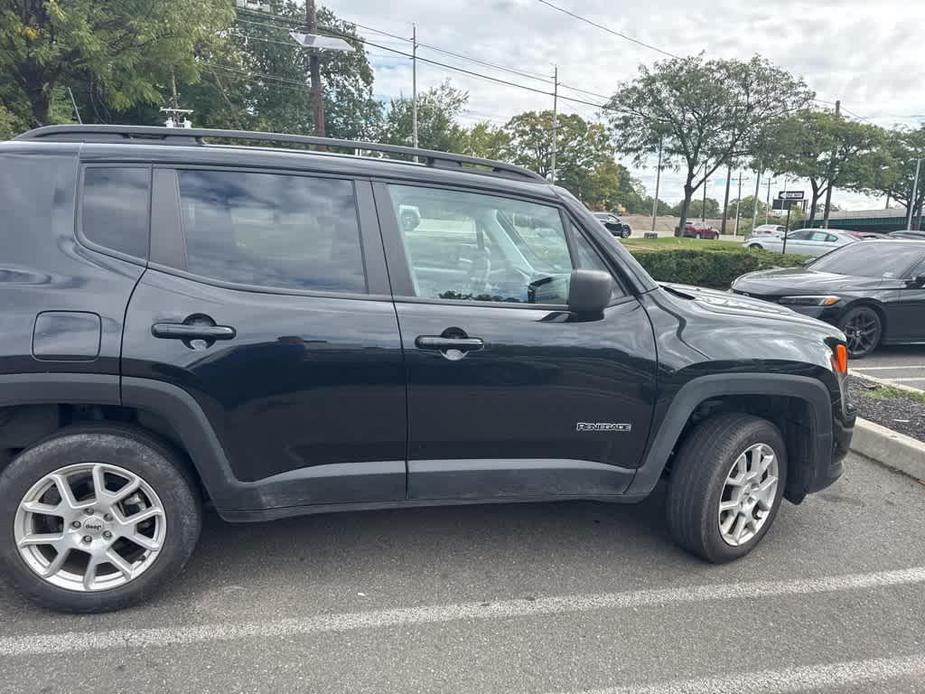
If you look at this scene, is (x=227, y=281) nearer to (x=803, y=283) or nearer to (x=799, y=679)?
(x=799, y=679)

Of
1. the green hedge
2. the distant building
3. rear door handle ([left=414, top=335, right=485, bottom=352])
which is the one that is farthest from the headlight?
the distant building

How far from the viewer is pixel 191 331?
7.46ft

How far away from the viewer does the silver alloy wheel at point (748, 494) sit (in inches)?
114

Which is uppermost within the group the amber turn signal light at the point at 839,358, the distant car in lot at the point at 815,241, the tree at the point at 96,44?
the tree at the point at 96,44

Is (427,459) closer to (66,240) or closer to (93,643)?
(93,643)

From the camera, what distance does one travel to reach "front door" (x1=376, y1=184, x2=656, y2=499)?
253cm

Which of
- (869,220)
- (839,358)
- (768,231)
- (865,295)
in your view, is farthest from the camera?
(869,220)

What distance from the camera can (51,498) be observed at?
2.35m

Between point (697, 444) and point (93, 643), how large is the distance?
8.74ft

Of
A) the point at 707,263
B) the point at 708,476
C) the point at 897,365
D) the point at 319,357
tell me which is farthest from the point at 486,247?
the point at 707,263

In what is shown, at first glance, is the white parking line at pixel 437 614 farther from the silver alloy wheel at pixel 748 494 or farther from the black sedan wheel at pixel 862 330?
the black sedan wheel at pixel 862 330

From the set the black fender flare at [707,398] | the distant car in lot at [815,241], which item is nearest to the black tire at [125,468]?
the black fender flare at [707,398]

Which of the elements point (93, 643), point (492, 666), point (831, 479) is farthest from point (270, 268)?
point (831, 479)

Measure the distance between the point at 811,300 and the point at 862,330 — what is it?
93 cm
